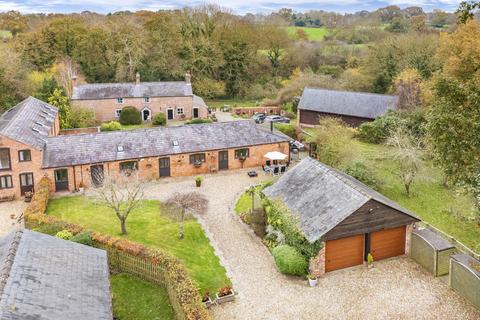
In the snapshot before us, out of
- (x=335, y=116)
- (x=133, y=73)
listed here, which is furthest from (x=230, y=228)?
(x=133, y=73)

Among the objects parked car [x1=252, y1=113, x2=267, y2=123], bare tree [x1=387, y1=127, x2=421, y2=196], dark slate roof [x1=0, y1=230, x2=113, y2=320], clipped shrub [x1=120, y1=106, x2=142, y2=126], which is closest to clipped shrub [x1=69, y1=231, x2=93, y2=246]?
dark slate roof [x1=0, y1=230, x2=113, y2=320]

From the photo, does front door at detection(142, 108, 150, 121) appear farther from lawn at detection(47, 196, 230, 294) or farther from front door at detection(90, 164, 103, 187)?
lawn at detection(47, 196, 230, 294)

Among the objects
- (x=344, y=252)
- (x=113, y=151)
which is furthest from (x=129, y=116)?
(x=344, y=252)

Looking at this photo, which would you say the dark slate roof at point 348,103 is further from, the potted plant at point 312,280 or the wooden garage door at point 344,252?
the potted plant at point 312,280

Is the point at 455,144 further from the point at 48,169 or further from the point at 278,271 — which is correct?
the point at 48,169

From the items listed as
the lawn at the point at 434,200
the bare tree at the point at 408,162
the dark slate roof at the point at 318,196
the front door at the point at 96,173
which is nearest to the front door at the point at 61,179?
the front door at the point at 96,173

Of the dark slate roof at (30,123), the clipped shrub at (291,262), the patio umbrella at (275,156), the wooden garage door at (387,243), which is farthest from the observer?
the patio umbrella at (275,156)

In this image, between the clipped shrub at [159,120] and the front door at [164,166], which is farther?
the clipped shrub at [159,120]
